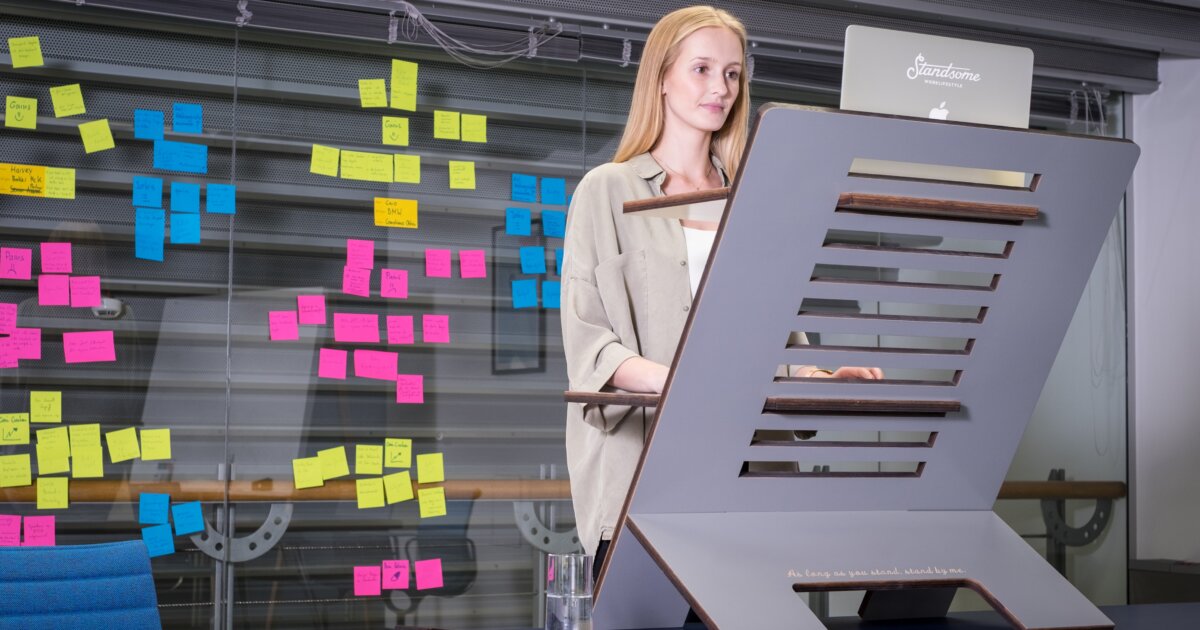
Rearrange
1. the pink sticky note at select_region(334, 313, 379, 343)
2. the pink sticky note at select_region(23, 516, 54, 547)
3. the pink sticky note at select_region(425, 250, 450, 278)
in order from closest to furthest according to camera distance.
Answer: the pink sticky note at select_region(23, 516, 54, 547) → the pink sticky note at select_region(334, 313, 379, 343) → the pink sticky note at select_region(425, 250, 450, 278)

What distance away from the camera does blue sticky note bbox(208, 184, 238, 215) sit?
137 inches

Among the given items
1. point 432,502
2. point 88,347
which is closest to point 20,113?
point 88,347

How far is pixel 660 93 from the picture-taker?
1.59 metres

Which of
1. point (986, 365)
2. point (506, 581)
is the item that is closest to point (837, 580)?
point (986, 365)

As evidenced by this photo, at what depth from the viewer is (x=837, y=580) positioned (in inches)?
39.4

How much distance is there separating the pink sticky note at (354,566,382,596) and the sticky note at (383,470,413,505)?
0.76 ft

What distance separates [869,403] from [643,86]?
70cm

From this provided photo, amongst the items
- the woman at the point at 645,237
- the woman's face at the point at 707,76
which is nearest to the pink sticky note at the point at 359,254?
the woman at the point at 645,237

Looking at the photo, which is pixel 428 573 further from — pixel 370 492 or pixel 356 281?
pixel 356 281

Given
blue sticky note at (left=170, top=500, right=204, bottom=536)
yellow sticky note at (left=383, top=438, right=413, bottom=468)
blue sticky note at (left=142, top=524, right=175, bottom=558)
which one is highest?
yellow sticky note at (left=383, top=438, right=413, bottom=468)

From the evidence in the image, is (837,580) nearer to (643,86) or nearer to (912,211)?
(912,211)

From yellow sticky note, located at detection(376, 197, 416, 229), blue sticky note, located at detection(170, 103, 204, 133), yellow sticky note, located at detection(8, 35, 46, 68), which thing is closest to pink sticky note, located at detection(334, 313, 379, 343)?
yellow sticky note, located at detection(376, 197, 416, 229)

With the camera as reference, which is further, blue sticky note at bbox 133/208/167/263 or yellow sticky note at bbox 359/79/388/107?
yellow sticky note at bbox 359/79/388/107

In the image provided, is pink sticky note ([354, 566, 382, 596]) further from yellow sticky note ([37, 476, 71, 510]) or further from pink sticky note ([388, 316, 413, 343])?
yellow sticky note ([37, 476, 71, 510])
